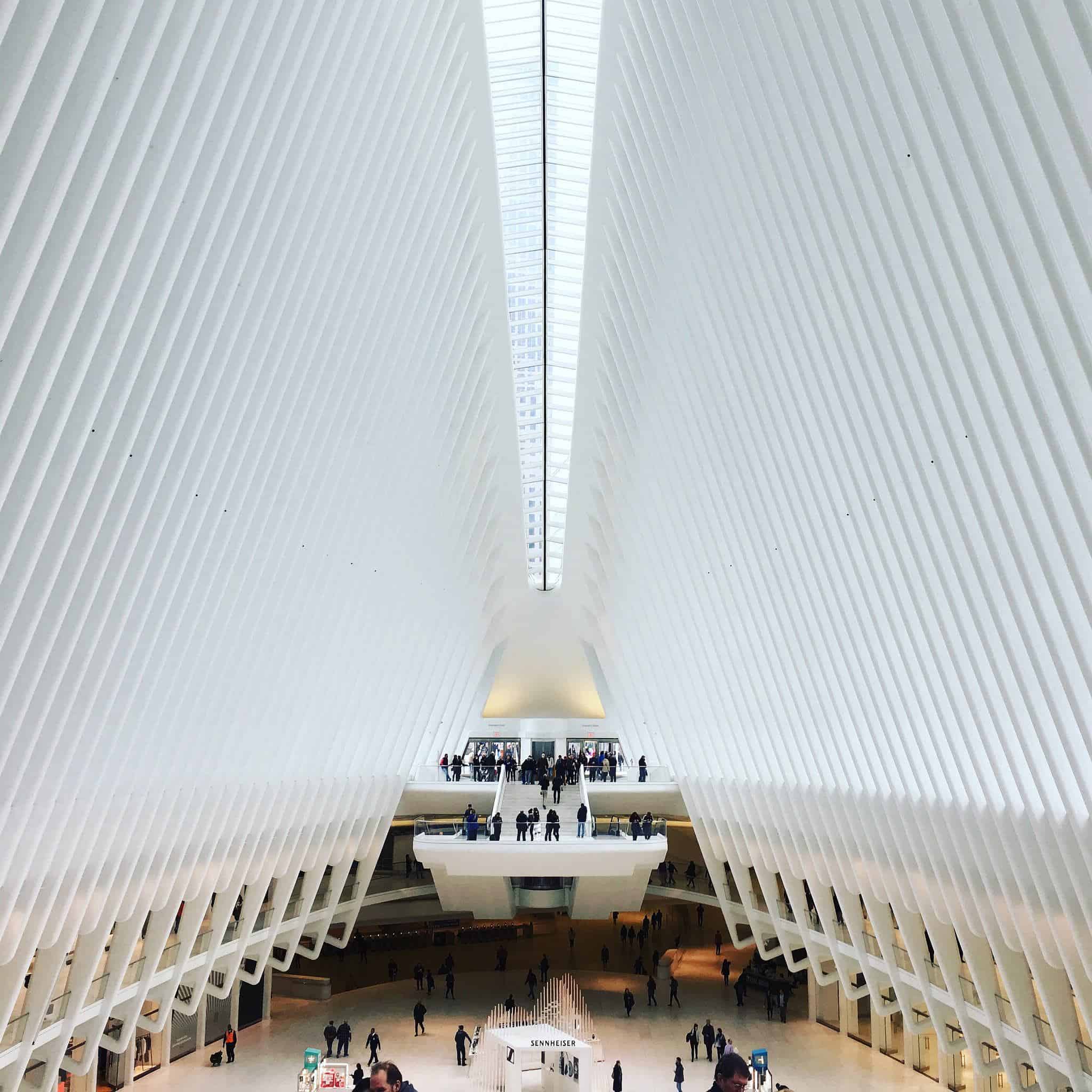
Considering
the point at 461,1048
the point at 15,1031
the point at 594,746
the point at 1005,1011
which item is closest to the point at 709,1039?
the point at 461,1048

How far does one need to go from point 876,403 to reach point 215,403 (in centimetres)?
739

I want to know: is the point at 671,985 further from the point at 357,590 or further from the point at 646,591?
the point at 357,590

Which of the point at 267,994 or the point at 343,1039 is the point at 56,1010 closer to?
the point at 343,1039

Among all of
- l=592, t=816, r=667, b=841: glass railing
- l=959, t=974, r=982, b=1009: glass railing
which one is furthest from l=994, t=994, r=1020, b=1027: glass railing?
l=592, t=816, r=667, b=841: glass railing

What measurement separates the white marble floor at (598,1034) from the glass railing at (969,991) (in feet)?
11.2

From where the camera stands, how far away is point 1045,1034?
16203 millimetres

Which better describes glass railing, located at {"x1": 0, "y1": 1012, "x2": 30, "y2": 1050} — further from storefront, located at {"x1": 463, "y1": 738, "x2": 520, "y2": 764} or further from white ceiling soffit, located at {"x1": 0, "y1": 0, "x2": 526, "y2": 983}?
storefront, located at {"x1": 463, "y1": 738, "x2": 520, "y2": 764}

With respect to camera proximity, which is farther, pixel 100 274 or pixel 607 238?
pixel 607 238

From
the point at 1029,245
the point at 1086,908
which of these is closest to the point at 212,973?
the point at 1086,908

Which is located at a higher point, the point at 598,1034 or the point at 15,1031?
the point at 598,1034

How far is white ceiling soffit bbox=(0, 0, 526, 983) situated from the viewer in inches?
337

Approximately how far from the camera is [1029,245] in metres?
8.88

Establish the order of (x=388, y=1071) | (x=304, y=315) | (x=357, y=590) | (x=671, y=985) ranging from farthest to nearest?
(x=671, y=985) → (x=357, y=590) → (x=304, y=315) → (x=388, y=1071)

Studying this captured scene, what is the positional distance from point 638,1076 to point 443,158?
17.3 metres
